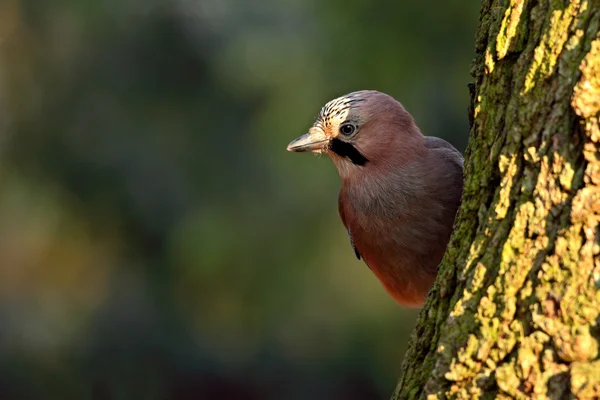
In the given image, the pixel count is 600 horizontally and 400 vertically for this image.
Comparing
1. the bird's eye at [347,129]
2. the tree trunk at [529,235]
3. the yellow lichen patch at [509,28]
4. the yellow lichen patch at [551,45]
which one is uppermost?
the bird's eye at [347,129]

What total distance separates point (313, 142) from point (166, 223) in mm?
3567

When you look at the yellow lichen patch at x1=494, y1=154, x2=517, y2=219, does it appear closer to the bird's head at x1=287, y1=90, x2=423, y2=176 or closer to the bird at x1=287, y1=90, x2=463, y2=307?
the bird at x1=287, y1=90, x2=463, y2=307

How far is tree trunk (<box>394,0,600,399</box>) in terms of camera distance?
176cm

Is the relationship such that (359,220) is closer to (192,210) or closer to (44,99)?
(192,210)

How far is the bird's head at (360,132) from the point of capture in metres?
3.63

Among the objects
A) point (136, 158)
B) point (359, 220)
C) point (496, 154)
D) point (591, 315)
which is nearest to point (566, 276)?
point (591, 315)

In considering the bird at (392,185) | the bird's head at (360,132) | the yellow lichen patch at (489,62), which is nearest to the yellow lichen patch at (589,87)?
the yellow lichen patch at (489,62)

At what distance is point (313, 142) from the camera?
3688 mm

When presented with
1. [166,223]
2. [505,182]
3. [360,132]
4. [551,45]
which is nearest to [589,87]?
[551,45]

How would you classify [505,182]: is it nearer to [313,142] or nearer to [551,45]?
[551,45]

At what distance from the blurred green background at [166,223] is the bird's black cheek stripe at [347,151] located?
2606 mm

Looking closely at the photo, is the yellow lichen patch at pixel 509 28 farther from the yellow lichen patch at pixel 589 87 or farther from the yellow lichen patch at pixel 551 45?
the yellow lichen patch at pixel 589 87

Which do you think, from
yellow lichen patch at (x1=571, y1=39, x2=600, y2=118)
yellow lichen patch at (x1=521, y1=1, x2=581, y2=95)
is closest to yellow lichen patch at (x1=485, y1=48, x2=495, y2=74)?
yellow lichen patch at (x1=521, y1=1, x2=581, y2=95)

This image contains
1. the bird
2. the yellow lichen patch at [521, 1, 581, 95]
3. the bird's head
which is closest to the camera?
the yellow lichen patch at [521, 1, 581, 95]
